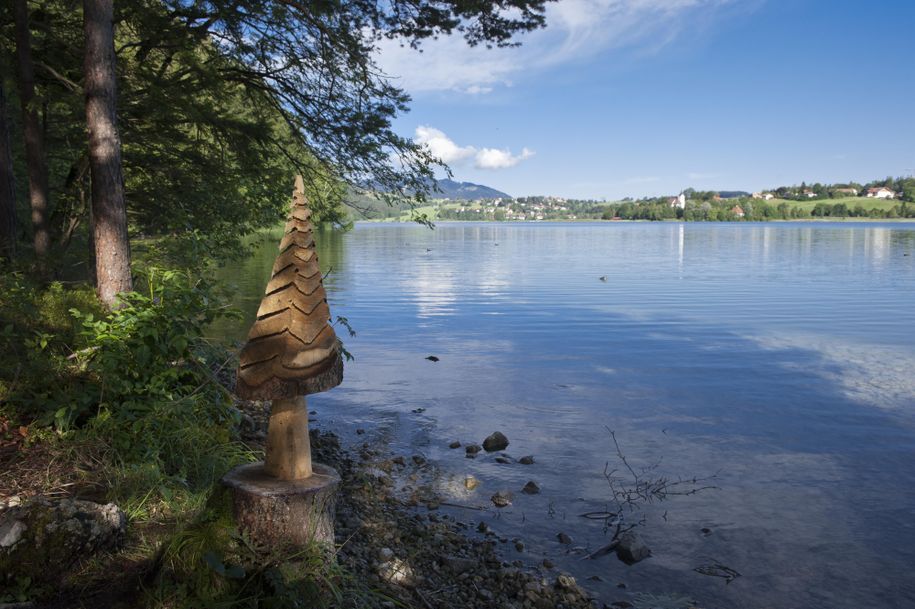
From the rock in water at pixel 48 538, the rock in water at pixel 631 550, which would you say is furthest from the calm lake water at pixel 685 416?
the rock in water at pixel 48 538

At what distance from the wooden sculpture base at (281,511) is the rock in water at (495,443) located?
695cm

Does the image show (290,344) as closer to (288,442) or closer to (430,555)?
(288,442)

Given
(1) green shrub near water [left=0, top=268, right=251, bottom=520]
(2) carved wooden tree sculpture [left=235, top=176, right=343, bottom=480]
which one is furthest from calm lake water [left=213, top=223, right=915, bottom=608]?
(2) carved wooden tree sculpture [left=235, top=176, right=343, bottom=480]

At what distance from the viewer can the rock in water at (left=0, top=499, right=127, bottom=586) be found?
4.31m

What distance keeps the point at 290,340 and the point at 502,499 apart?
18.0ft

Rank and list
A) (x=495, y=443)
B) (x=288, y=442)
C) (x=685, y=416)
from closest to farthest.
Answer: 1. (x=288, y=442)
2. (x=495, y=443)
3. (x=685, y=416)

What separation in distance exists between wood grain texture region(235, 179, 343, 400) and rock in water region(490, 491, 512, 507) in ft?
16.9

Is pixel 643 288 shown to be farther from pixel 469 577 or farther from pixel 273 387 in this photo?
pixel 273 387

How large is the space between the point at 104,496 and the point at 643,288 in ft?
109

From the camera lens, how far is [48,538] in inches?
175

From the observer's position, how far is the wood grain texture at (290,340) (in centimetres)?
454

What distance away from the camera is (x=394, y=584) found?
6.03 meters

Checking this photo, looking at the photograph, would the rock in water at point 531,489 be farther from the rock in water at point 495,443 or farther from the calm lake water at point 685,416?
the rock in water at point 495,443

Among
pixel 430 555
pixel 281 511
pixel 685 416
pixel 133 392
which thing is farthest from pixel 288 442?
pixel 685 416
